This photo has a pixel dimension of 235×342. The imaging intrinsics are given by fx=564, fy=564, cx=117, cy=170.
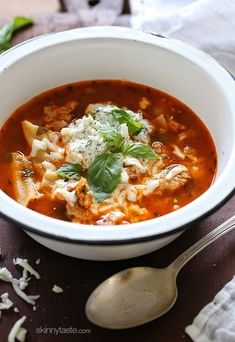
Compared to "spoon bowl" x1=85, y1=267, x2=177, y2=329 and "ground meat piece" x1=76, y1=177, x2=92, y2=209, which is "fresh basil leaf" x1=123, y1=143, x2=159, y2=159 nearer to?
"ground meat piece" x1=76, y1=177, x2=92, y2=209

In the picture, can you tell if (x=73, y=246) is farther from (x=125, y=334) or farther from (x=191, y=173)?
(x=191, y=173)

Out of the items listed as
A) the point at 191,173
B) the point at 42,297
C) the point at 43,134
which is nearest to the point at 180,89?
the point at 191,173

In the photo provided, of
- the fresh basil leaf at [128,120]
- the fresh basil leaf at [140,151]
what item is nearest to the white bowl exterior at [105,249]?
the fresh basil leaf at [140,151]

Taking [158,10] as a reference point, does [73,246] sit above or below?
below

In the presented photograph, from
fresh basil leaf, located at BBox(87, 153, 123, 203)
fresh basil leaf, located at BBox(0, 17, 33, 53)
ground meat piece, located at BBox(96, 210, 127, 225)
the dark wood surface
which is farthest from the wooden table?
fresh basil leaf, located at BBox(0, 17, 33, 53)

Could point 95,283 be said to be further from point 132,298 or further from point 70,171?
point 70,171
